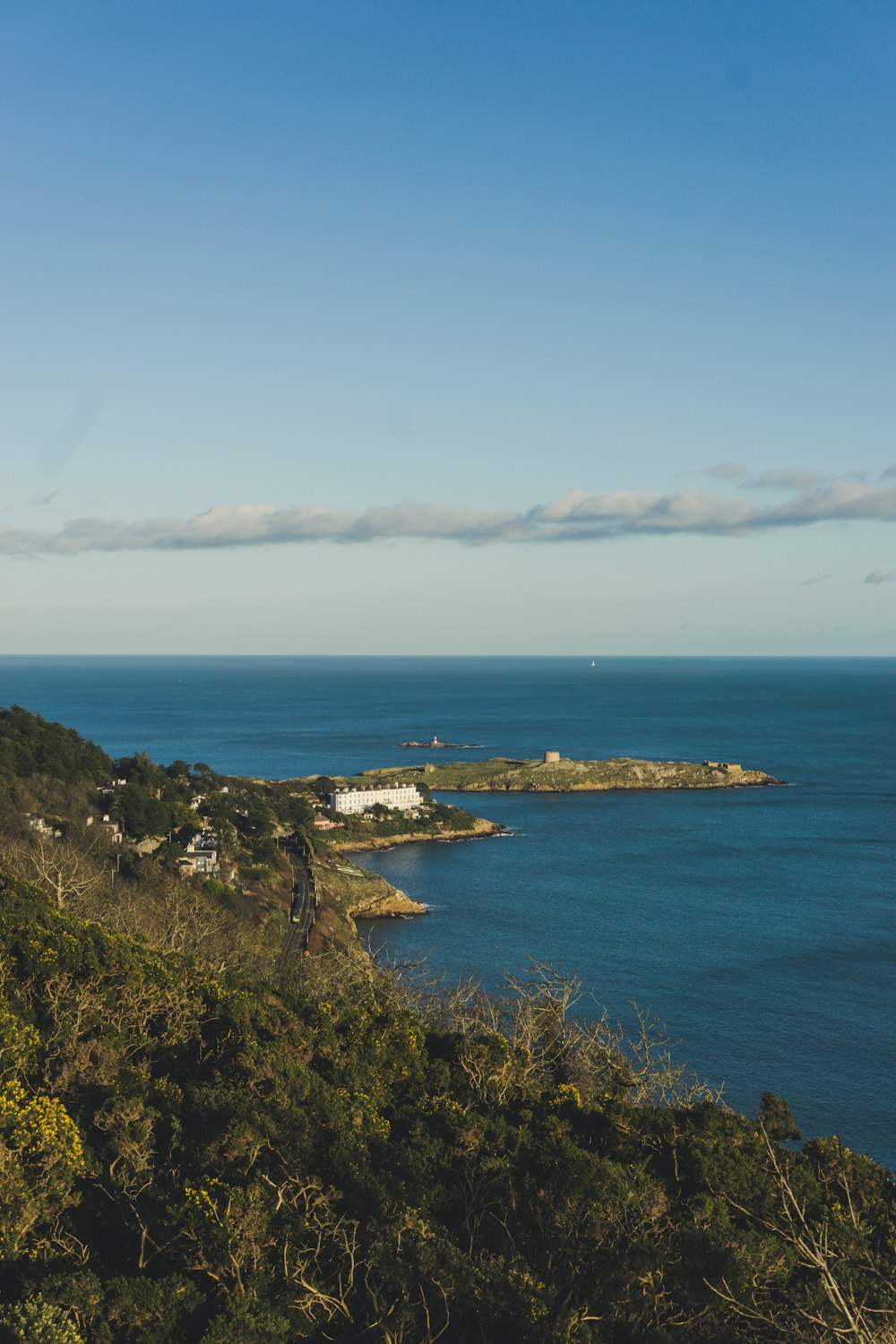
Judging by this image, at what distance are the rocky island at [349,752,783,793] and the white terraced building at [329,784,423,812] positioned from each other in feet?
44.8

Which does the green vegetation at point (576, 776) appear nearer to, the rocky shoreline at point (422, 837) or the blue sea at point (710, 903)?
the blue sea at point (710, 903)

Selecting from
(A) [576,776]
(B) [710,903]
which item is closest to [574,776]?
(A) [576,776]

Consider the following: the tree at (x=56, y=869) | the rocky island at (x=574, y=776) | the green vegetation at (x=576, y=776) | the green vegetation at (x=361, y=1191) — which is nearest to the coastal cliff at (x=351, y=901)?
the tree at (x=56, y=869)

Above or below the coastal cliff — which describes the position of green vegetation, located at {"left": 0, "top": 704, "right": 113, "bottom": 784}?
above

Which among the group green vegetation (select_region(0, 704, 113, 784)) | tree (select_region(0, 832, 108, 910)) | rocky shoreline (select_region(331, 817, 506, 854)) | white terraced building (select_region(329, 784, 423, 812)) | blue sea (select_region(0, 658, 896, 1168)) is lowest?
rocky shoreline (select_region(331, 817, 506, 854))

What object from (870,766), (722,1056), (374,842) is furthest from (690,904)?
(870,766)

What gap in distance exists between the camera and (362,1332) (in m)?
10.4

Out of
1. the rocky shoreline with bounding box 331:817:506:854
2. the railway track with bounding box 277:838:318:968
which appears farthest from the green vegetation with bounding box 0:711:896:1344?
the rocky shoreline with bounding box 331:817:506:854

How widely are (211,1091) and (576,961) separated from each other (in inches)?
1272

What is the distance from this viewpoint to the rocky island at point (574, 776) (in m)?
101

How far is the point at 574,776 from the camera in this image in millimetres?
102062

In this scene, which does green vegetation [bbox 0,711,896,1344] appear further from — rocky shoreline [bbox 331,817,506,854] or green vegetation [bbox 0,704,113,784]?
rocky shoreline [bbox 331,817,506,854]

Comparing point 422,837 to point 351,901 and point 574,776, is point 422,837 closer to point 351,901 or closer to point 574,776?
point 351,901

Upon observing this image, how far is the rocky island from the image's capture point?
10075 centimetres
